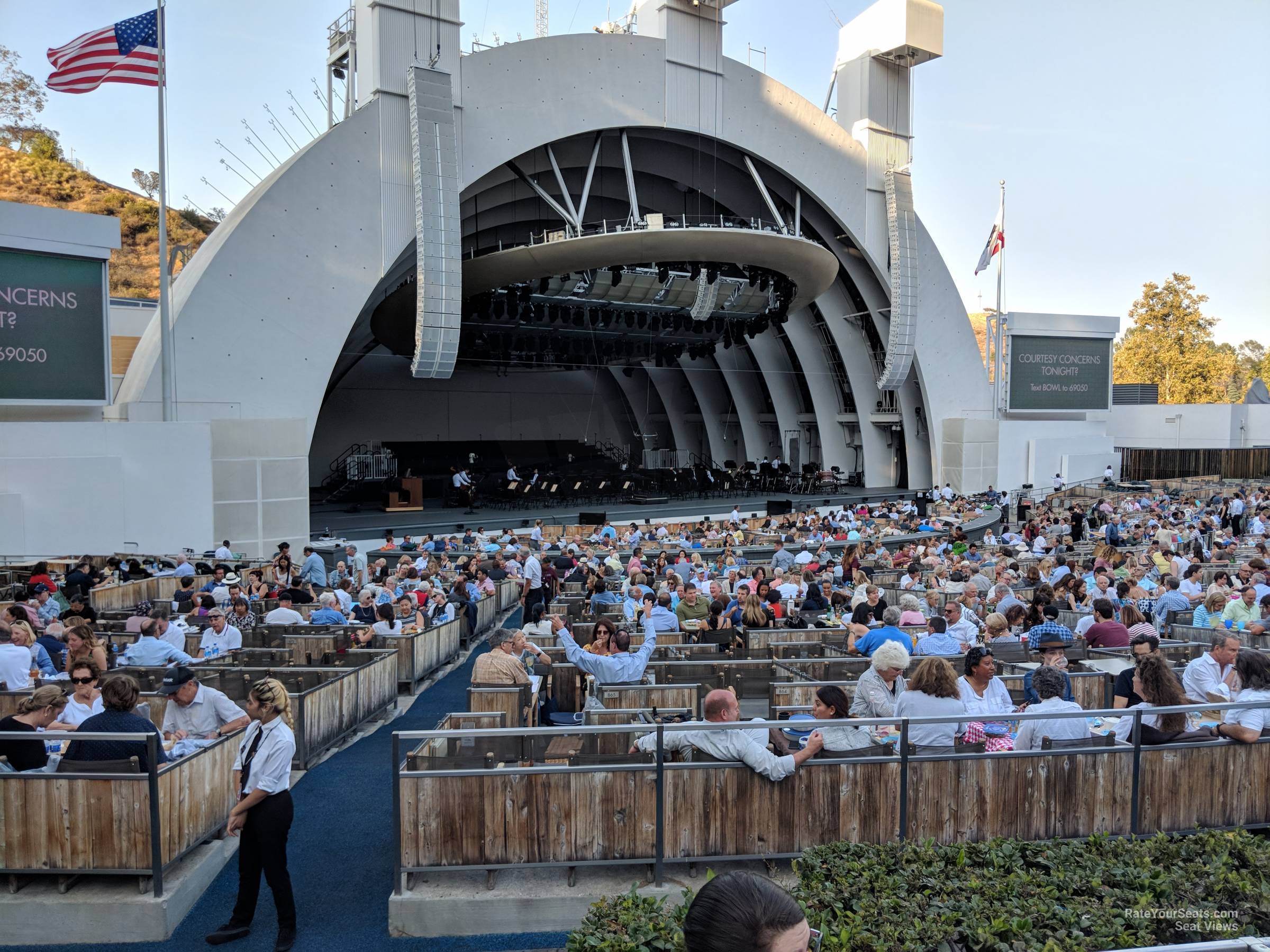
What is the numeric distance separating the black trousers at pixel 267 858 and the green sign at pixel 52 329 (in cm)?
1668

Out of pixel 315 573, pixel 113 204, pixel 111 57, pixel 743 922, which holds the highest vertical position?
pixel 113 204

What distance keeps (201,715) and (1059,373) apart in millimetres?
39404

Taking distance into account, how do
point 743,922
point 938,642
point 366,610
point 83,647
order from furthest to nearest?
point 366,610, point 938,642, point 83,647, point 743,922

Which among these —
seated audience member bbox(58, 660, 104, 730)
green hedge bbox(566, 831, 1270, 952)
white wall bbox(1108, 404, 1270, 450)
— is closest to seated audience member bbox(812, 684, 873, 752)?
green hedge bbox(566, 831, 1270, 952)

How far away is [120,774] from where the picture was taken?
4715mm

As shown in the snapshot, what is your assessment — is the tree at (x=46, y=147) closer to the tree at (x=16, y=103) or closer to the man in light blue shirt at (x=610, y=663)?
the tree at (x=16, y=103)

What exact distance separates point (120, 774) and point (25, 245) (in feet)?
54.6

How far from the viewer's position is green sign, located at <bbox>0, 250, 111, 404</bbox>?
17.2 m

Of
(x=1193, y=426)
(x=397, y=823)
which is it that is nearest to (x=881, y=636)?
(x=397, y=823)

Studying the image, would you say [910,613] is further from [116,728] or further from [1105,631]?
[116,728]

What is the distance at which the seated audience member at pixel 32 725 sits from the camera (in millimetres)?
5035

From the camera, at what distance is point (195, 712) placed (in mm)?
5633

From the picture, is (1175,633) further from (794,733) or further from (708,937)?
(708,937)

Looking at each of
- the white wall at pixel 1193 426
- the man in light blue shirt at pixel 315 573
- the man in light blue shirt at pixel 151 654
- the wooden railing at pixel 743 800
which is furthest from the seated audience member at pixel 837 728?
the white wall at pixel 1193 426
